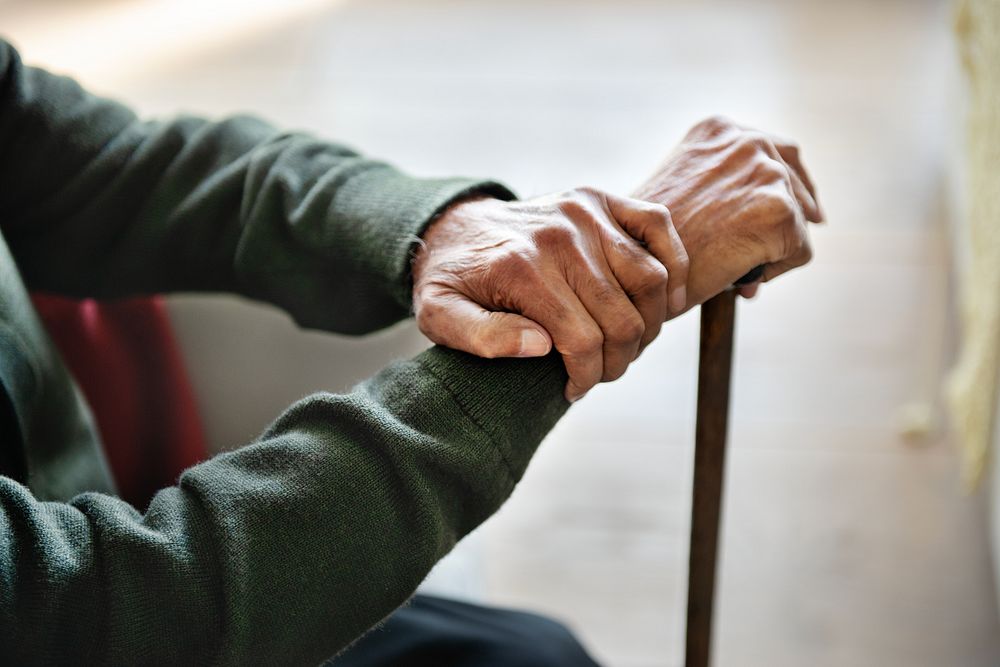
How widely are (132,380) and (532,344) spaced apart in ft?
1.36

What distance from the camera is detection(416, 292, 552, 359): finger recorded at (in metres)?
0.65

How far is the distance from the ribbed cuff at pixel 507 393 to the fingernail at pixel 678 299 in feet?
0.29

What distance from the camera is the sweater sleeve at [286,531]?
555 mm

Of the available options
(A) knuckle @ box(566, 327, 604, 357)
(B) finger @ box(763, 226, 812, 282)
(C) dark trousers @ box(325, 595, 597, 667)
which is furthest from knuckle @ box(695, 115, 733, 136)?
(C) dark trousers @ box(325, 595, 597, 667)

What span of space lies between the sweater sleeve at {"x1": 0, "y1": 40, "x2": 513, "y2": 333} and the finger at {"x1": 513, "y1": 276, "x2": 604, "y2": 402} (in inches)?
5.8

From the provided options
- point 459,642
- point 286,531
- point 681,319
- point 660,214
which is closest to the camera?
point 286,531

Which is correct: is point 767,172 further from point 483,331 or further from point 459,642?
point 459,642

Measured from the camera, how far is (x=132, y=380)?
898 millimetres

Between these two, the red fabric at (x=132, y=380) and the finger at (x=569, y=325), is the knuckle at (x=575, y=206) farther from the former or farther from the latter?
the red fabric at (x=132, y=380)

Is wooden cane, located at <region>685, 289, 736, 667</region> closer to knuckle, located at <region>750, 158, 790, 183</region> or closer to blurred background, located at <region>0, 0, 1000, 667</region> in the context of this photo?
knuckle, located at <region>750, 158, 790, 183</region>

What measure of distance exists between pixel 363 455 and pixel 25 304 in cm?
31

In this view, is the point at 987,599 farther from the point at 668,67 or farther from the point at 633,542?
the point at 668,67

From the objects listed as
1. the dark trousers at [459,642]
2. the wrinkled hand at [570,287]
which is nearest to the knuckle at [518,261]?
the wrinkled hand at [570,287]

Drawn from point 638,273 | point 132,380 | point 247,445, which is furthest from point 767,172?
point 132,380
